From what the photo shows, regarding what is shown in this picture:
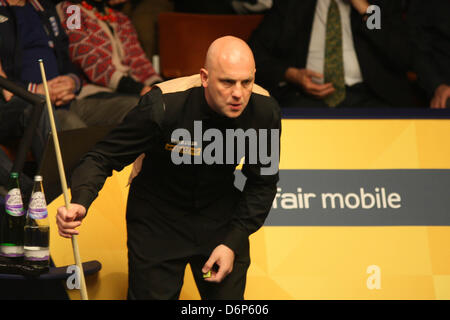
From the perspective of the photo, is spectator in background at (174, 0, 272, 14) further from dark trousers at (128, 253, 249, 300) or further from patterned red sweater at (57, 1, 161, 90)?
dark trousers at (128, 253, 249, 300)

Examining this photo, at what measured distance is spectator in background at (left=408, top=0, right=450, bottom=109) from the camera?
157 inches

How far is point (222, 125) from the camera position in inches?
94.5

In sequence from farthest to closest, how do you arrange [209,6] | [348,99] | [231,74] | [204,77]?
[209,6]
[348,99]
[204,77]
[231,74]

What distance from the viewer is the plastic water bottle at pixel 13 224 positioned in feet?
9.04

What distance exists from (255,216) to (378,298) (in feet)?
2.78

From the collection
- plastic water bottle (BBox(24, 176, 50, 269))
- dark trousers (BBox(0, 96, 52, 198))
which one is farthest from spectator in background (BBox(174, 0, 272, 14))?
plastic water bottle (BBox(24, 176, 50, 269))

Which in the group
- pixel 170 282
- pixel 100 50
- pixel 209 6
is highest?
pixel 209 6

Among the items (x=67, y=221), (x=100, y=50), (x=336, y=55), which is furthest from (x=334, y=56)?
(x=67, y=221)

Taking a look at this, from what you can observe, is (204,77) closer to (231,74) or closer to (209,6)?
(231,74)

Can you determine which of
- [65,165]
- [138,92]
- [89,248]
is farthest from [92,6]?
[89,248]

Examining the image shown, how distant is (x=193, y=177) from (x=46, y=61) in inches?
67.7

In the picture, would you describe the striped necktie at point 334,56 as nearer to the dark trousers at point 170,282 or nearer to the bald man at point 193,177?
the bald man at point 193,177

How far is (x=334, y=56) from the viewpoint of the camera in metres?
4.04

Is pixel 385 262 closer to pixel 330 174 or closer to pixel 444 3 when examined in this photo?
pixel 330 174
